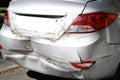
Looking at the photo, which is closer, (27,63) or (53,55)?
(53,55)

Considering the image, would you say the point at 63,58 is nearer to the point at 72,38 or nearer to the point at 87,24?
the point at 72,38

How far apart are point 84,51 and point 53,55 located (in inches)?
15.3

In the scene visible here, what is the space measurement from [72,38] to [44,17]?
0.47m

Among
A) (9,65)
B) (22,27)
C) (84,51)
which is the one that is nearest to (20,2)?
(22,27)

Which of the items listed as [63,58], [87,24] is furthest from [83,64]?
[87,24]

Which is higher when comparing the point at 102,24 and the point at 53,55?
the point at 102,24

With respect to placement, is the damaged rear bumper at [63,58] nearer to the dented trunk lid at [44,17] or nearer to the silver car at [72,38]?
the silver car at [72,38]

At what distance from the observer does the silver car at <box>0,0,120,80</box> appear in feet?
11.4

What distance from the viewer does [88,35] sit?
3.47 metres

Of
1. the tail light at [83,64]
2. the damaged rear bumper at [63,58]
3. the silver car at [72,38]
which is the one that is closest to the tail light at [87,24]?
the silver car at [72,38]

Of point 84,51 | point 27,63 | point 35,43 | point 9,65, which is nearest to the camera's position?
point 84,51

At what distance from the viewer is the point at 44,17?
3670mm

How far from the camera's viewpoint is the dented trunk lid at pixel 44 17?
354 cm

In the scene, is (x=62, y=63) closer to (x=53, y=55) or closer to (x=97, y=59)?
(x=53, y=55)
